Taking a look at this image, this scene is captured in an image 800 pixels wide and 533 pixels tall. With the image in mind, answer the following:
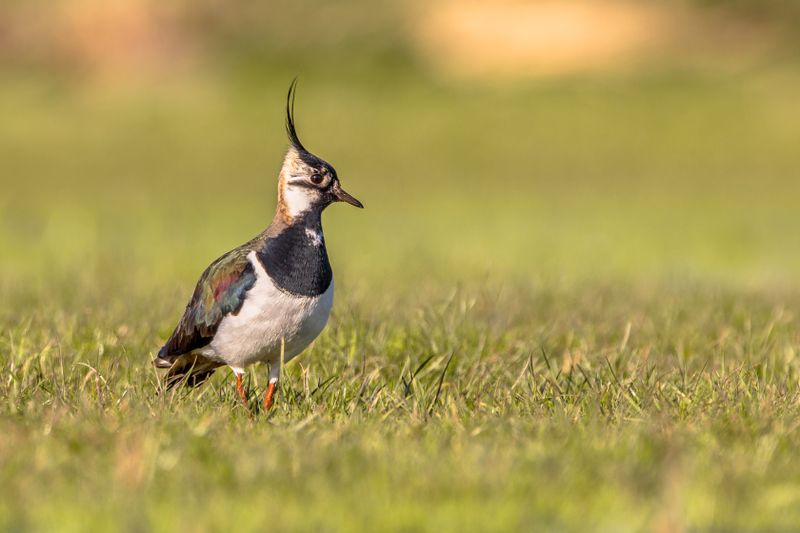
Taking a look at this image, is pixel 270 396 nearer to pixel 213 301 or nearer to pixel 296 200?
pixel 213 301

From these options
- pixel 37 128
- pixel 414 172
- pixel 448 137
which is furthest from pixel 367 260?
pixel 37 128

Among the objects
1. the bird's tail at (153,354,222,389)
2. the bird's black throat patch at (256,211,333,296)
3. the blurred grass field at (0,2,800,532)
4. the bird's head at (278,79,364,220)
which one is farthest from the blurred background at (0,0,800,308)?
the bird's black throat patch at (256,211,333,296)

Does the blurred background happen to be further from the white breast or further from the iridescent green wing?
the white breast

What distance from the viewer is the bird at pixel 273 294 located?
6059 millimetres

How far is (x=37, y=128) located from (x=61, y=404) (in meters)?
26.5

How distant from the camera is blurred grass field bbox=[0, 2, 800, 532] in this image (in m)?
4.31

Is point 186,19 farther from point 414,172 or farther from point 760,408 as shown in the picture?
point 760,408

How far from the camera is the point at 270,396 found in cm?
612

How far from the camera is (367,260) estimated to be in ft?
48.0

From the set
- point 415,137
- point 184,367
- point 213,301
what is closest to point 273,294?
point 213,301

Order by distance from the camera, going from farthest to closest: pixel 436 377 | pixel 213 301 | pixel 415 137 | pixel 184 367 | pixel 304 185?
pixel 415 137, pixel 436 377, pixel 184 367, pixel 304 185, pixel 213 301

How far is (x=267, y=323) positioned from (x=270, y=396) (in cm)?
36

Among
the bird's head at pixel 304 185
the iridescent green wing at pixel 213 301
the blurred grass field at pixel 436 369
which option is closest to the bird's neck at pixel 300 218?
the bird's head at pixel 304 185

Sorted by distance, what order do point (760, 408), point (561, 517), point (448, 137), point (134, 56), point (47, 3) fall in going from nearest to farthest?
point (561, 517), point (760, 408), point (448, 137), point (134, 56), point (47, 3)
